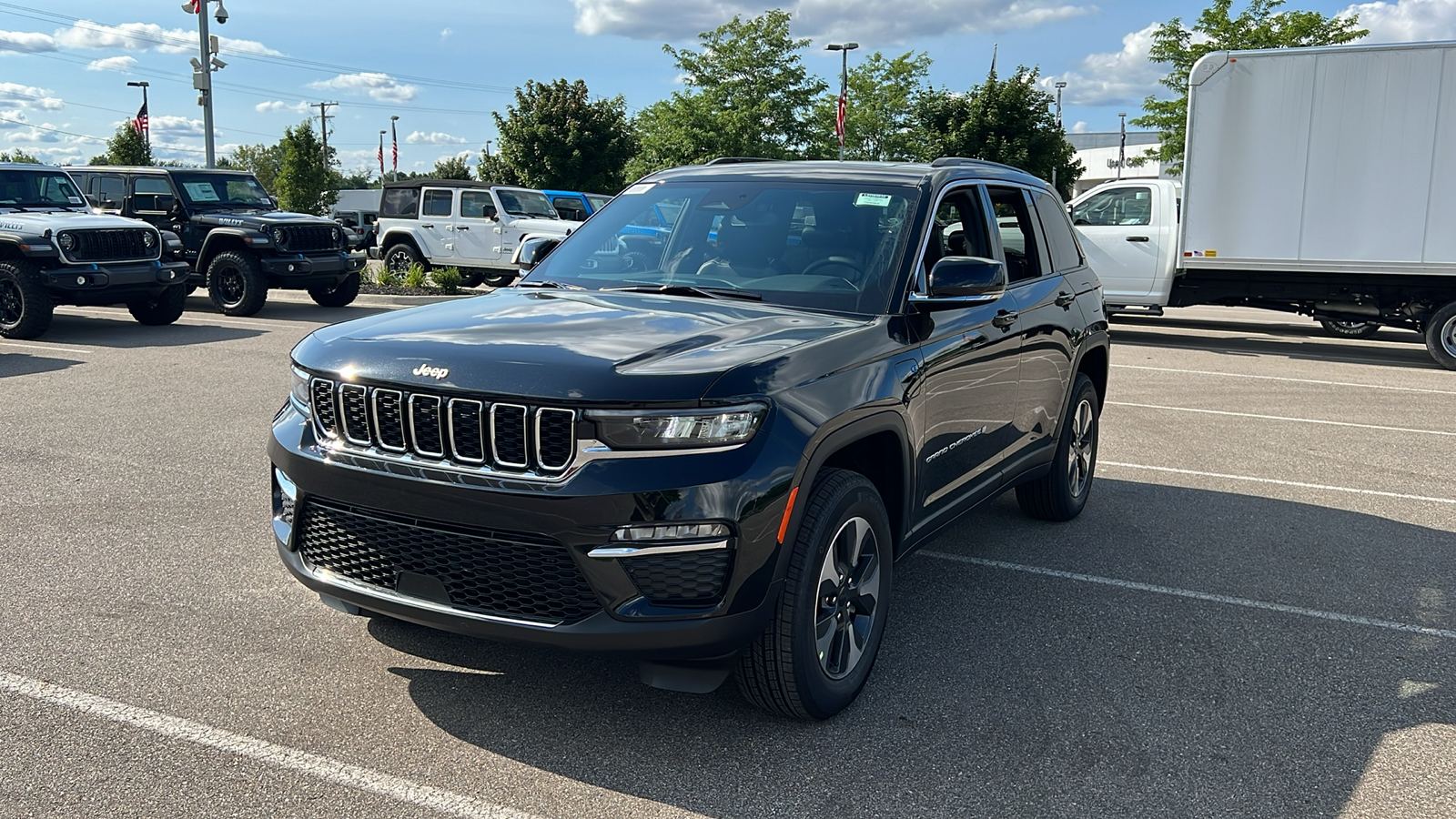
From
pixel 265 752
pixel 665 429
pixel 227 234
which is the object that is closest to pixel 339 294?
pixel 227 234

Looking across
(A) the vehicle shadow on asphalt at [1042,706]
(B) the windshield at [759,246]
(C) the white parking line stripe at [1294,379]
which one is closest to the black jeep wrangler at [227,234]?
(C) the white parking line stripe at [1294,379]

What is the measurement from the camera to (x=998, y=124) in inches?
1312

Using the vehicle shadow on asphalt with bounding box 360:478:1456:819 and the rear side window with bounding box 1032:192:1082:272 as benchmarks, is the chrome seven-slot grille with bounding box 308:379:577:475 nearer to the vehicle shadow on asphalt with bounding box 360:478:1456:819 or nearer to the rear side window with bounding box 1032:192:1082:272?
the vehicle shadow on asphalt with bounding box 360:478:1456:819

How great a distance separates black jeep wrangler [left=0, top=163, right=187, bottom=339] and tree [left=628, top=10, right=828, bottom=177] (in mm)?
26808

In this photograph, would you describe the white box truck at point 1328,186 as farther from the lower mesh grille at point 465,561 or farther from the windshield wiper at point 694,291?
the lower mesh grille at point 465,561

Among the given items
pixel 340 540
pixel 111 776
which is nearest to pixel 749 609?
pixel 340 540

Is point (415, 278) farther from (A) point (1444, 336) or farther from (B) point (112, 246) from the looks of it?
(A) point (1444, 336)

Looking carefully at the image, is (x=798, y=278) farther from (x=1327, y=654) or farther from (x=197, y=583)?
(x=197, y=583)

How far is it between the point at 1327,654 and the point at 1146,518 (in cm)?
202

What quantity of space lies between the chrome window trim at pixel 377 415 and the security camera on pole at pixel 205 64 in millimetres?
24697

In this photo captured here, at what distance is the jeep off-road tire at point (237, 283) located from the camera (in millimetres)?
15953

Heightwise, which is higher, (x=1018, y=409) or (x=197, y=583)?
(x=1018, y=409)

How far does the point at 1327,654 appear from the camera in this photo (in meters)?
4.37

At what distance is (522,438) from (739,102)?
3876cm
